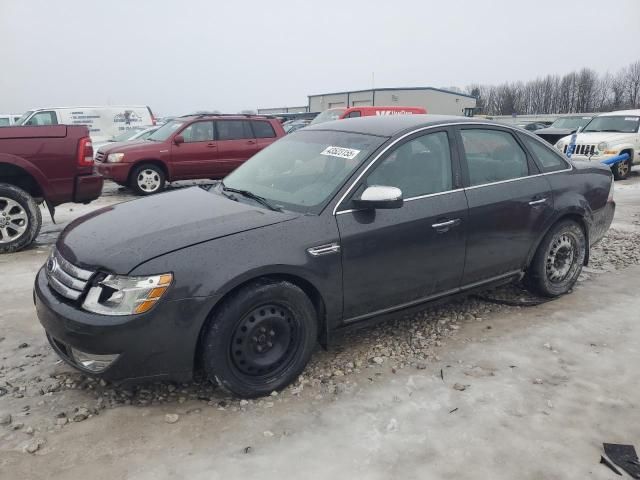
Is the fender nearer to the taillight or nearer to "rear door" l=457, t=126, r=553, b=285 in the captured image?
the taillight

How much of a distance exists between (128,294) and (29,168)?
4.42 m

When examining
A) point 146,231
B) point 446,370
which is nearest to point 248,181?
point 146,231

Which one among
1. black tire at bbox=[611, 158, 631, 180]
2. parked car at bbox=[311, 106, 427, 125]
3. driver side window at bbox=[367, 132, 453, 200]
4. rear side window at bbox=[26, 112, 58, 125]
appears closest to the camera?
driver side window at bbox=[367, 132, 453, 200]

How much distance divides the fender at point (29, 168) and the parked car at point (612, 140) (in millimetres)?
11249

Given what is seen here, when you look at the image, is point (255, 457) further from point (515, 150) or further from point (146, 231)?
point (515, 150)

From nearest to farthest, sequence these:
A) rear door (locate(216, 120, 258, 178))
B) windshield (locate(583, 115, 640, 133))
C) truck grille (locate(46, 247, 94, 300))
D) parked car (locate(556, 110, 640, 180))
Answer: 1. truck grille (locate(46, 247, 94, 300))
2. rear door (locate(216, 120, 258, 178))
3. parked car (locate(556, 110, 640, 180))
4. windshield (locate(583, 115, 640, 133))

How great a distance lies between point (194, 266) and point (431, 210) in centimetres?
173

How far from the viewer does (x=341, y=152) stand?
3.55m

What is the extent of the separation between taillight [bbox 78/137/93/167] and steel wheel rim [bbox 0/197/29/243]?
90 cm

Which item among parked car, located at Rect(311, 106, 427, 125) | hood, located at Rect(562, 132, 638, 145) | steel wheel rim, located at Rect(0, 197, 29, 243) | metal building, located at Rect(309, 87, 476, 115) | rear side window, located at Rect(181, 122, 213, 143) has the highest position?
metal building, located at Rect(309, 87, 476, 115)

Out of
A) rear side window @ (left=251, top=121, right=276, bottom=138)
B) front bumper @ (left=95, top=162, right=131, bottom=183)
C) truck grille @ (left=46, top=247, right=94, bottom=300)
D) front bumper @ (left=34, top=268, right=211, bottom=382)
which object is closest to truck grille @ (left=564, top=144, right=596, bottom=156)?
rear side window @ (left=251, top=121, right=276, bottom=138)

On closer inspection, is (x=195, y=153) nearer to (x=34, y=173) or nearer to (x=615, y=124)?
(x=34, y=173)

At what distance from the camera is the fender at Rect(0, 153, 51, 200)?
5.91 meters

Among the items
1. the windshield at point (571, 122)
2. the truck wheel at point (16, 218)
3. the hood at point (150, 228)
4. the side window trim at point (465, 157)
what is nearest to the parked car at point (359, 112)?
the windshield at point (571, 122)
